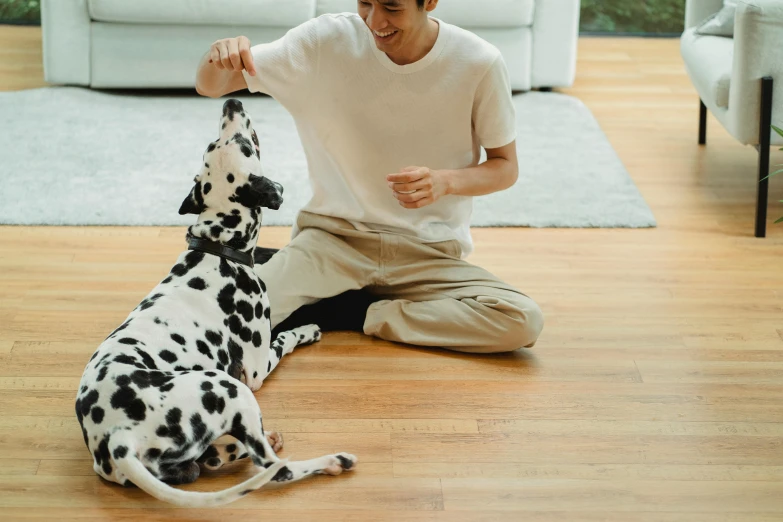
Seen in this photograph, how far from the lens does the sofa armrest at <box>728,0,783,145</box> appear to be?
3529 mm

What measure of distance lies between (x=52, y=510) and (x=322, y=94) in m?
1.29

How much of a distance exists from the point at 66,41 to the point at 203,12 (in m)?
0.72

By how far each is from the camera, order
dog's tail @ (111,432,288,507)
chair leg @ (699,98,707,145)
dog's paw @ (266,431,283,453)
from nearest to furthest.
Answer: dog's tail @ (111,432,288,507) < dog's paw @ (266,431,283,453) < chair leg @ (699,98,707,145)

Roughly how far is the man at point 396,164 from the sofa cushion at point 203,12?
2.17 metres

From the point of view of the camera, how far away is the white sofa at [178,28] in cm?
488

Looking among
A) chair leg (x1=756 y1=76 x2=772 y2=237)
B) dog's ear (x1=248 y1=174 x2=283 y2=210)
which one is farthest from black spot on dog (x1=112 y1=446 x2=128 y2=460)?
chair leg (x1=756 y1=76 x2=772 y2=237)

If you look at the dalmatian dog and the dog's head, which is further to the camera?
the dog's head

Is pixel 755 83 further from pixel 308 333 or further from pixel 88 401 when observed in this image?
pixel 88 401

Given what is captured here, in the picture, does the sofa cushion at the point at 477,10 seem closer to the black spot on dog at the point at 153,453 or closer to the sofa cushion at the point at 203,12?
the sofa cushion at the point at 203,12

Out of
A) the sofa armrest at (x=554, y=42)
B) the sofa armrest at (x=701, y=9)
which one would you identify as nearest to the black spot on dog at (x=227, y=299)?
the sofa armrest at (x=701, y=9)

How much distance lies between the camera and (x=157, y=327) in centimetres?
235

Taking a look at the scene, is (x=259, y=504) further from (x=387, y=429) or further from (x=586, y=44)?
(x=586, y=44)

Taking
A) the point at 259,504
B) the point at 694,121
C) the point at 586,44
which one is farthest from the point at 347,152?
the point at 586,44

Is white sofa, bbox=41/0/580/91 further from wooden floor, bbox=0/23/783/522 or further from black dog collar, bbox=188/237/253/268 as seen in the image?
black dog collar, bbox=188/237/253/268
